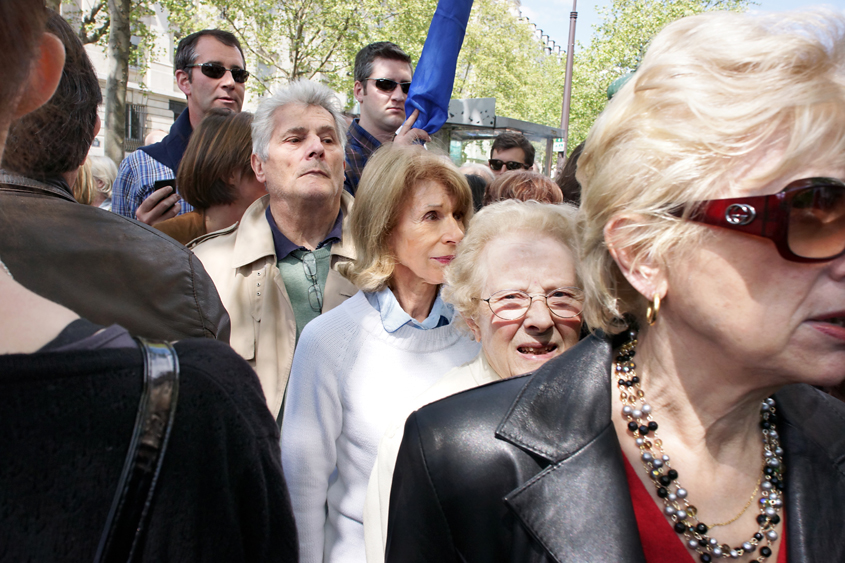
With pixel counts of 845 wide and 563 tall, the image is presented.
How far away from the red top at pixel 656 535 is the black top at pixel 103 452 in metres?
0.94

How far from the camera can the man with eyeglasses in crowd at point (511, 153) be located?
6301 millimetres

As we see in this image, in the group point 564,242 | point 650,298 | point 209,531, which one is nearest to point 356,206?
point 564,242

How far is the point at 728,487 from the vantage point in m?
1.42

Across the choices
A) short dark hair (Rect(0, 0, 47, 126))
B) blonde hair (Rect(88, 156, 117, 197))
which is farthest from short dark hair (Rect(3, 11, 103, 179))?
blonde hair (Rect(88, 156, 117, 197))

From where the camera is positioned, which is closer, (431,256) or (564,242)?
(564,242)

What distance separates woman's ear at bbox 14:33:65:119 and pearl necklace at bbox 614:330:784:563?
1277 millimetres

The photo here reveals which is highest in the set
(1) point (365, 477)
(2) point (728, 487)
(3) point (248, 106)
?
(3) point (248, 106)

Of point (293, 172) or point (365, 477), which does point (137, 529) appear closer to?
point (365, 477)

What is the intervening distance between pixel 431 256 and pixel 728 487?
1559 millimetres

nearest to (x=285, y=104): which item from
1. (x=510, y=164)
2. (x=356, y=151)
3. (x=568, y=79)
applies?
(x=356, y=151)

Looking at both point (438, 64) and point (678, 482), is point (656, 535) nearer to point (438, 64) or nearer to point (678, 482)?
point (678, 482)

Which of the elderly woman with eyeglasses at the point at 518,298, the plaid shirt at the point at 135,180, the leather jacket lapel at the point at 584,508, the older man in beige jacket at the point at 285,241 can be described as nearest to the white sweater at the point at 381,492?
the elderly woman with eyeglasses at the point at 518,298

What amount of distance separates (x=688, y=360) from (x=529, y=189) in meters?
2.14

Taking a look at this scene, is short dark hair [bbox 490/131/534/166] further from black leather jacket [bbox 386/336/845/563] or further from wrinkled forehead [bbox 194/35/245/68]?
black leather jacket [bbox 386/336/845/563]
